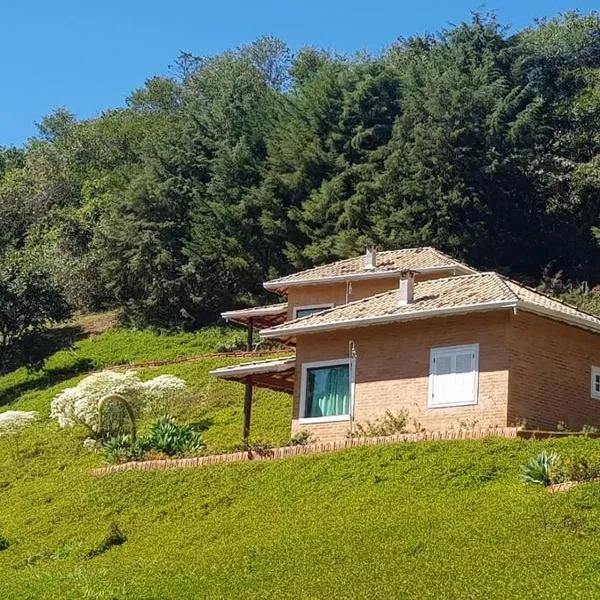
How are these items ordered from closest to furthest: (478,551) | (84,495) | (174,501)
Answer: (478,551) < (174,501) < (84,495)

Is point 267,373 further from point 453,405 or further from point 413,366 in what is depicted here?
point 453,405

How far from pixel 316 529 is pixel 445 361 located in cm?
732

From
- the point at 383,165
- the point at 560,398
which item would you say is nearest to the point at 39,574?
the point at 560,398

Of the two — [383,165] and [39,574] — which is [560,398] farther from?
[383,165]

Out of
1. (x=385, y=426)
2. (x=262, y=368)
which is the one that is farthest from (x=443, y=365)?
(x=262, y=368)

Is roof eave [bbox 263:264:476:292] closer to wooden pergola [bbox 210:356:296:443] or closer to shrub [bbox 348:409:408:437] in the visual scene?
wooden pergola [bbox 210:356:296:443]

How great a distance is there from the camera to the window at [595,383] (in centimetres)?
2702

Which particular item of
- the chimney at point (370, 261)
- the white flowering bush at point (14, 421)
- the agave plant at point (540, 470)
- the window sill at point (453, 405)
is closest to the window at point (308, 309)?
the chimney at point (370, 261)

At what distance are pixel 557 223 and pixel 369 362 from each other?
27100 millimetres

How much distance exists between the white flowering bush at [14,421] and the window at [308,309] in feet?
28.8

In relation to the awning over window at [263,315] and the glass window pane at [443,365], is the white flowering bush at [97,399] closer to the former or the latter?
the awning over window at [263,315]

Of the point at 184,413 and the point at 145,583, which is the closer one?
the point at 145,583

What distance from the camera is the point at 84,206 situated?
223 ft

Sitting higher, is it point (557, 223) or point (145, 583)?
point (557, 223)
